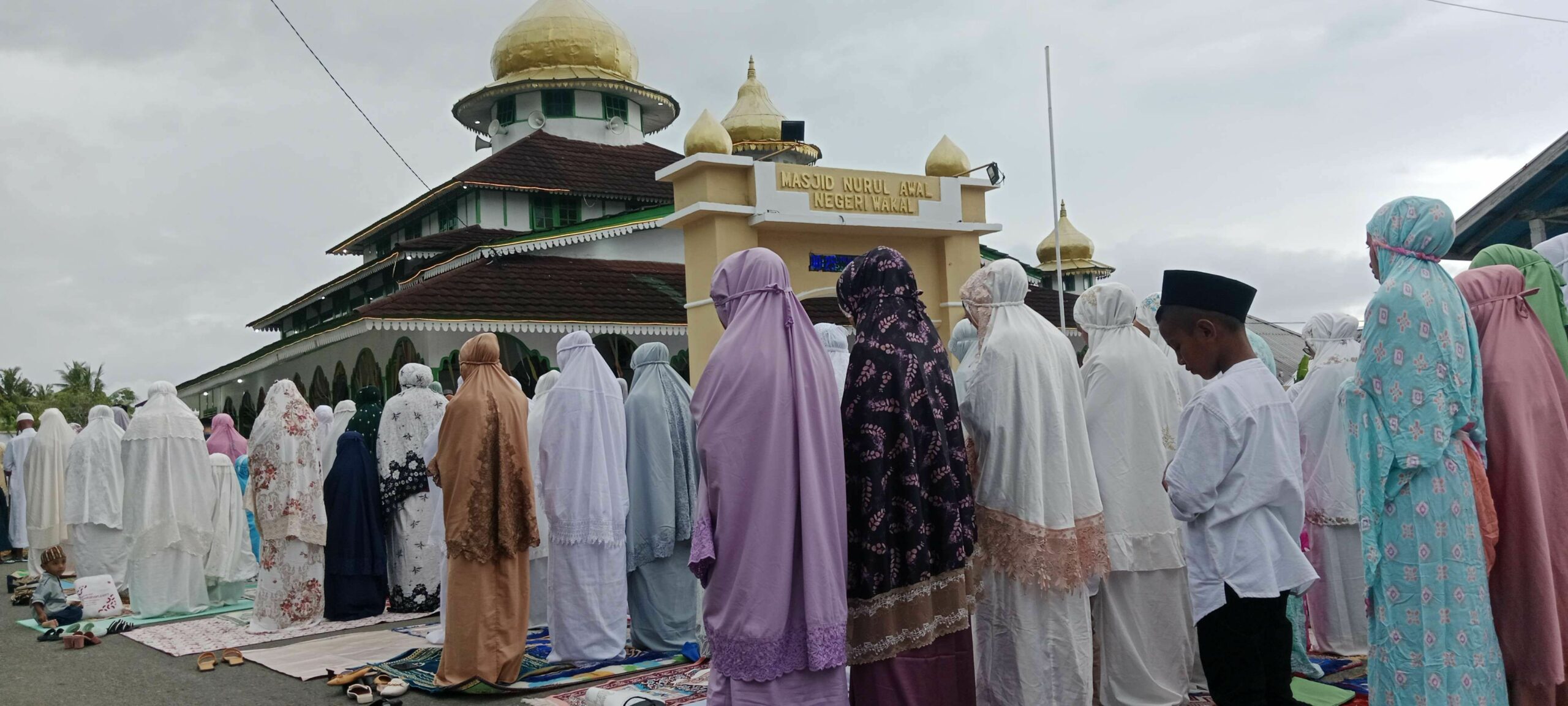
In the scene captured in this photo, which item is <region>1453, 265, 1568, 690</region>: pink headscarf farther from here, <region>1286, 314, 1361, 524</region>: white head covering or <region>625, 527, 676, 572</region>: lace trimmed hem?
<region>625, 527, 676, 572</region>: lace trimmed hem

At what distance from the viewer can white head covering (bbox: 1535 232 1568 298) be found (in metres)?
4.39

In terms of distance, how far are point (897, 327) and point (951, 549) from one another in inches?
28.0

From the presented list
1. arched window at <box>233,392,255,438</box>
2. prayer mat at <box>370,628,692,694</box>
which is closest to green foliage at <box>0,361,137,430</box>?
arched window at <box>233,392,255,438</box>

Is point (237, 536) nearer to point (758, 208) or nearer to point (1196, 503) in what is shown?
point (758, 208)

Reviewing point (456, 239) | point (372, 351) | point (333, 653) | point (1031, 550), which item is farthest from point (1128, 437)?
point (456, 239)

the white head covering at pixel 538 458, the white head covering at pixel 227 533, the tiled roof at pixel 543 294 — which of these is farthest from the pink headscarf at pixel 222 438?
the white head covering at pixel 538 458

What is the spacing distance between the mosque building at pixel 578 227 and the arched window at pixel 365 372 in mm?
46

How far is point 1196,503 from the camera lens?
3656 millimetres

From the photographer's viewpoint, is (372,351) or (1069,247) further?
(1069,247)

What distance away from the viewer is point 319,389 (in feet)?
57.9

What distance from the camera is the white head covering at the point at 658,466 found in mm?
6227

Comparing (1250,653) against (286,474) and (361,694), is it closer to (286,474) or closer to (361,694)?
(361,694)

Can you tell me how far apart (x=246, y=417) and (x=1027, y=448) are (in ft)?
67.7

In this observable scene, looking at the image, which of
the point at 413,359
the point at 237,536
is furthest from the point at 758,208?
the point at 237,536
